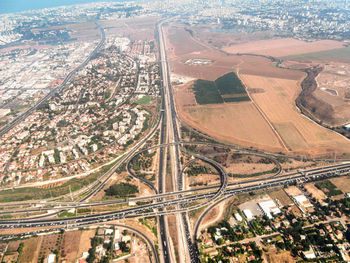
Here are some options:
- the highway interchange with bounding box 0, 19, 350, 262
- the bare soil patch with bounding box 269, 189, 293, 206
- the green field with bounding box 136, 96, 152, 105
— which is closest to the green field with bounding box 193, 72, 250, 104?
the green field with bounding box 136, 96, 152, 105

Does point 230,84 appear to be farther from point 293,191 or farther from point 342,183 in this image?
point 293,191

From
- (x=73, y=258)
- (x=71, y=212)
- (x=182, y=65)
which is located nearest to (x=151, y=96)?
(x=182, y=65)

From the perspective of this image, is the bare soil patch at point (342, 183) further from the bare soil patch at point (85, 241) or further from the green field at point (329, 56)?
the green field at point (329, 56)

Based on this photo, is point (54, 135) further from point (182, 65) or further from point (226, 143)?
point (182, 65)

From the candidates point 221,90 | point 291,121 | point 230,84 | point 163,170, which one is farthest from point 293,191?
point 230,84

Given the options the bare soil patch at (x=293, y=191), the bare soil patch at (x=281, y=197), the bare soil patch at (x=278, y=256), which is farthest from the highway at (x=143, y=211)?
the bare soil patch at (x=278, y=256)

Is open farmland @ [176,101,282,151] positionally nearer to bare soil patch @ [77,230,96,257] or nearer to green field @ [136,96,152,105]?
green field @ [136,96,152,105]

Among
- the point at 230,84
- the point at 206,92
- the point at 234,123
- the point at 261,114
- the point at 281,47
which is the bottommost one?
the point at 234,123
